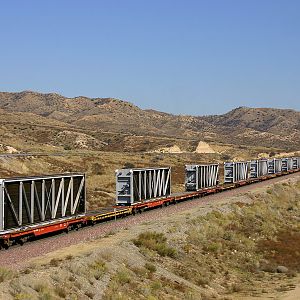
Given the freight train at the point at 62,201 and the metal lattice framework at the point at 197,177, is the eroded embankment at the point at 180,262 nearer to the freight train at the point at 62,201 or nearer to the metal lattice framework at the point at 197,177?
the freight train at the point at 62,201

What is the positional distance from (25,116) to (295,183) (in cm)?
12290

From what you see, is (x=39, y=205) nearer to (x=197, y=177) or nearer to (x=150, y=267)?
(x=150, y=267)

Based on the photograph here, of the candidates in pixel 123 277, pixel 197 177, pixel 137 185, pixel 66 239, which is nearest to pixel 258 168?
pixel 197 177

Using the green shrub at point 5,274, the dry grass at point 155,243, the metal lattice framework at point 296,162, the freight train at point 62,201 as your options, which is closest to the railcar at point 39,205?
the freight train at point 62,201

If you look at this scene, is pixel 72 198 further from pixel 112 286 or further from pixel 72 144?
pixel 72 144

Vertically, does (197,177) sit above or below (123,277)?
above

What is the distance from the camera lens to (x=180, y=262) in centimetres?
2725

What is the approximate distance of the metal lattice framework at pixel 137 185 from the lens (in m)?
37.8

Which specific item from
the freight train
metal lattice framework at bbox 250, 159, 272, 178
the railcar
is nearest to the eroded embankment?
the railcar

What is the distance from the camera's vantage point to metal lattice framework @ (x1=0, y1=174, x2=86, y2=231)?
24172 mm

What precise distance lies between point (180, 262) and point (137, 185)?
12160mm

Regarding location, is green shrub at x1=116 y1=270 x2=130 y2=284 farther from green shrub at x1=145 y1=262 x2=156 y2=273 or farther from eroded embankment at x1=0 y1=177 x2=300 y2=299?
green shrub at x1=145 y1=262 x2=156 y2=273

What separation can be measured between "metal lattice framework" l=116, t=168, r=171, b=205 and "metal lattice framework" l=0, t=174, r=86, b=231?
632cm

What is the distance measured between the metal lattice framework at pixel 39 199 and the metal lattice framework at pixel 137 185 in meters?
6.32
